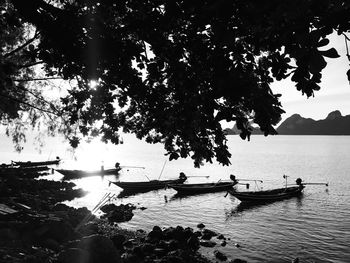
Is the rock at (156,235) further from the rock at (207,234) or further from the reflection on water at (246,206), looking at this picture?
the reflection on water at (246,206)

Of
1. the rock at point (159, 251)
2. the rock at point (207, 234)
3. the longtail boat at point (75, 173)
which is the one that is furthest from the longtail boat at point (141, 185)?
the rock at point (159, 251)

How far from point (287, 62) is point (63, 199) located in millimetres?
37303

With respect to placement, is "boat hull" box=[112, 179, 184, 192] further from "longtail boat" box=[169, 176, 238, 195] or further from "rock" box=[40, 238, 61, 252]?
"rock" box=[40, 238, 61, 252]

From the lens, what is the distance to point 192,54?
6.35 metres

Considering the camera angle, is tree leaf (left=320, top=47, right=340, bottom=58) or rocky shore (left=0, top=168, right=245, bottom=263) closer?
tree leaf (left=320, top=47, right=340, bottom=58)

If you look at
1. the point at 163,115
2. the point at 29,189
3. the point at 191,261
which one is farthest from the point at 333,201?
the point at 163,115

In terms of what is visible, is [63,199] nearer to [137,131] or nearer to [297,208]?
[297,208]

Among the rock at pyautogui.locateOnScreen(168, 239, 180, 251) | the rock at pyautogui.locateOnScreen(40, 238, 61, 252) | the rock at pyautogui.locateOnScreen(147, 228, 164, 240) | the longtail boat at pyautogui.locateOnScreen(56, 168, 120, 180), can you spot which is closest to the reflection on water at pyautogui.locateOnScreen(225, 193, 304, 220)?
the rock at pyautogui.locateOnScreen(147, 228, 164, 240)

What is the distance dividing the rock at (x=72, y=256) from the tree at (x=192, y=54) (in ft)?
14.7

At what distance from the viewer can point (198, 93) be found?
20.9ft

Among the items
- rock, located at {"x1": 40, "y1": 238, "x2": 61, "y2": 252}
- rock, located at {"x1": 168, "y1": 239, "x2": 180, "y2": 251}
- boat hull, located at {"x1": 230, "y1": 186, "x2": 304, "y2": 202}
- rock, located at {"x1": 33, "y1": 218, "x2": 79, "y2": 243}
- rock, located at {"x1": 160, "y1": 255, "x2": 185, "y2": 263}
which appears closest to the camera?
rock, located at {"x1": 40, "y1": 238, "x2": 61, "y2": 252}

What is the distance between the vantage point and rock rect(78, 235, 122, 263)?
11906mm

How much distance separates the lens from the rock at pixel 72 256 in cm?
1098

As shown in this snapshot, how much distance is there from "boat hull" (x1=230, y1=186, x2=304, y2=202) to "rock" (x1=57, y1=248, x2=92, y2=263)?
25.5m
